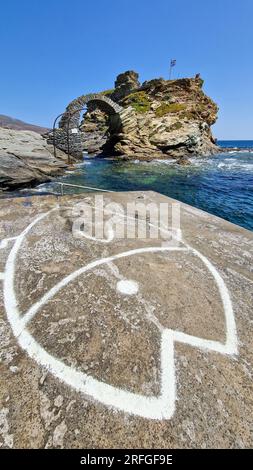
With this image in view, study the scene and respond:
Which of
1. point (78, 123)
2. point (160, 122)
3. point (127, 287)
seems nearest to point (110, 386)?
point (127, 287)

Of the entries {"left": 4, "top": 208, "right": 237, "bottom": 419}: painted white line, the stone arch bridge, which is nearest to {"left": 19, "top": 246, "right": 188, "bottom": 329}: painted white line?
{"left": 4, "top": 208, "right": 237, "bottom": 419}: painted white line

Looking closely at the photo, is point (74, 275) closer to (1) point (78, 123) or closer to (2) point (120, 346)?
(2) point (120, 346)

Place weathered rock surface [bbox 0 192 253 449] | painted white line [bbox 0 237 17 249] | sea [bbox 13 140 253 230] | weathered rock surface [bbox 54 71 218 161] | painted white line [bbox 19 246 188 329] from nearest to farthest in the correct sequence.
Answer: weathered rock surface [bbox 0 192 253 449], painted white line [bbox 19 246 188 329], painted white line [bbox 0 237 17 249], sea [bbox 13 140 253 230], weathered rock surface [bbox 54 71 218 161]

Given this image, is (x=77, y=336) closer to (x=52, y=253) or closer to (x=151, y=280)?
(x=151, y=280)

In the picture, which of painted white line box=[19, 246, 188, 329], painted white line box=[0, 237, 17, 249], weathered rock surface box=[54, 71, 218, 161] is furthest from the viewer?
weathered rock surface box=[54, 71, 218, 161]

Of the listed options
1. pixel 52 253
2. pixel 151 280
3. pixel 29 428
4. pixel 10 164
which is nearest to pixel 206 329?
pixel 151 280

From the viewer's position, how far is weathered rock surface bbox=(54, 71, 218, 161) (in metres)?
43.0

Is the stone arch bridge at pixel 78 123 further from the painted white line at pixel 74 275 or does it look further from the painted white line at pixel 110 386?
the painted white line at pixel 110 386

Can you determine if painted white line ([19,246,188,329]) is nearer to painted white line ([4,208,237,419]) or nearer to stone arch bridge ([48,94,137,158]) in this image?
painted white line ([4,208,237,419])

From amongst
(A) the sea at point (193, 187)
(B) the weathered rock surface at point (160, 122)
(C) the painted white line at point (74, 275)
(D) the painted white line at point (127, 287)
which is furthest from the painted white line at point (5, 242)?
(B) the weathered rock surface at point (160, 122)

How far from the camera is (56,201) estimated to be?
7590 millimetres

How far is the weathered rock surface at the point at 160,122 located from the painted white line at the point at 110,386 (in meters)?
40.9

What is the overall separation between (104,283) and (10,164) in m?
14.4

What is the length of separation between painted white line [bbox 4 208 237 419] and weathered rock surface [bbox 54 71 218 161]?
40.9m
